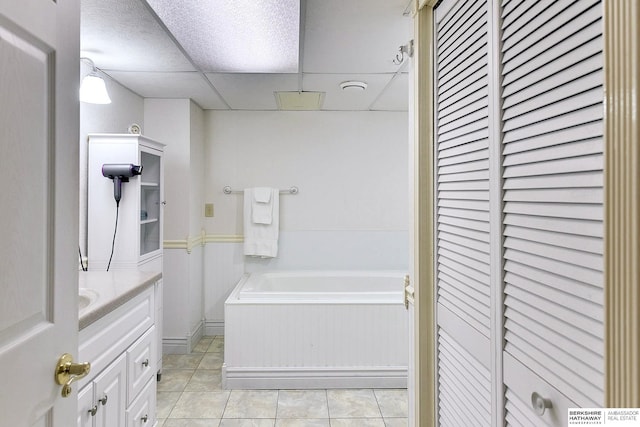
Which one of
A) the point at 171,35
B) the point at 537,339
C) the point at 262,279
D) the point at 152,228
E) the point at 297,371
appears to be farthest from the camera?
the point at 262,279

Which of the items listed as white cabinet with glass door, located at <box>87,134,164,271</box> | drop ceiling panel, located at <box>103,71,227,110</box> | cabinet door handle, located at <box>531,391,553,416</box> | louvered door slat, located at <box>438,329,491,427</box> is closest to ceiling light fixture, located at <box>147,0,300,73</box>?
drop ceiling panel, located at <box>103,71,227,110</box>

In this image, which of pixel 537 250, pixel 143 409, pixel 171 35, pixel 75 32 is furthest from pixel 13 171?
pixel 171 35

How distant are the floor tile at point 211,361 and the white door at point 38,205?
2.17m

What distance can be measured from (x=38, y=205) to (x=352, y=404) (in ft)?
7.05

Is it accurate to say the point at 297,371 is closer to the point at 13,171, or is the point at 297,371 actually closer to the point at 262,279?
the point at 262,279

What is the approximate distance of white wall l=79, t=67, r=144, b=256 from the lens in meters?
2.35

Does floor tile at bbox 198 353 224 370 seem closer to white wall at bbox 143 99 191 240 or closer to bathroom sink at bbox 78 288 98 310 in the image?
white wall at bbox 143 99 191 240

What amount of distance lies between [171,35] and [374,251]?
2521mm

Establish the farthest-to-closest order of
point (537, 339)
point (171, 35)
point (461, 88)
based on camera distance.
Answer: point (171, 35) → point (461, 88) → point (537, 339)

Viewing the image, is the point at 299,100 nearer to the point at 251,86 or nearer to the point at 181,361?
the point at 251,86

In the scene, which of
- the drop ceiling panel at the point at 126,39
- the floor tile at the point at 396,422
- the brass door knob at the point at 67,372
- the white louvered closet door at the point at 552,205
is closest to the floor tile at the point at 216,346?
the floor tile at the point at 396,422

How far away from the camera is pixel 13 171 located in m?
0.67

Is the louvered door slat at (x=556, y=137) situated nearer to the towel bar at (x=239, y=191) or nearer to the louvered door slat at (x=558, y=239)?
the louvered door slat at (x=558, y=239)

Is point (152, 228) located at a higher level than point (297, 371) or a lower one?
higher
